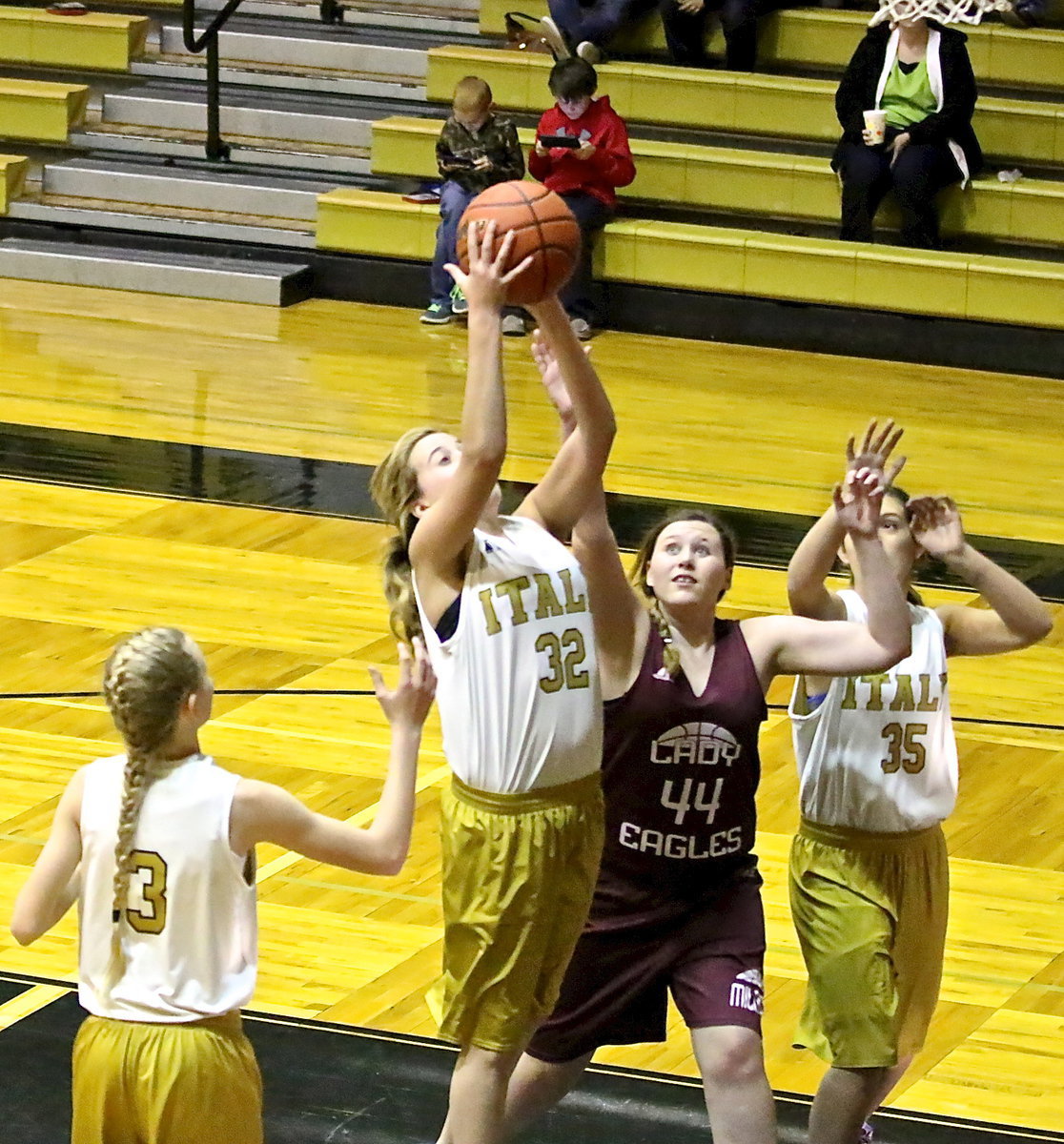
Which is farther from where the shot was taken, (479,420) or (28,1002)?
(28,1002)

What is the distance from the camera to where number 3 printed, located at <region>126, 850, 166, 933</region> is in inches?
117

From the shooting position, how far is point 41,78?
13.3m

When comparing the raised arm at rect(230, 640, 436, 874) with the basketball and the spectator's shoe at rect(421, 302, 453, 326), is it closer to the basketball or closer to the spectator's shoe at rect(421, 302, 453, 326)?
the basketball

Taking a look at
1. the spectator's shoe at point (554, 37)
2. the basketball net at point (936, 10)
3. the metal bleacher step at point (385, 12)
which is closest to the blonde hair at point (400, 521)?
the basketball net at point (936, 10)

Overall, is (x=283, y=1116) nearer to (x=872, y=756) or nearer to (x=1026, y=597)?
(x=872, y=756)

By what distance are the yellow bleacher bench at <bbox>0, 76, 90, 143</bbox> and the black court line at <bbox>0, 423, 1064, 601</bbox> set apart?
167 inches

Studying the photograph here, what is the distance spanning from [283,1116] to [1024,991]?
5.47ft

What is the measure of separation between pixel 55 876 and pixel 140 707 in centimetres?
26

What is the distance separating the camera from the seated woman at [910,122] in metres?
10.8

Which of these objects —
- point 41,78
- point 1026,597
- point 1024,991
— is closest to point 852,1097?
point 1026,597

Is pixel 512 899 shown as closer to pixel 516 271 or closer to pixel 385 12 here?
pixel 516 271

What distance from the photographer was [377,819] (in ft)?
10.1

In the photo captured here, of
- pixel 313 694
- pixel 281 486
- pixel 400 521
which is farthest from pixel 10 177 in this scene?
pixel 400 521

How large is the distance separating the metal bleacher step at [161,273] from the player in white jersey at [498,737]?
836 centimetres
